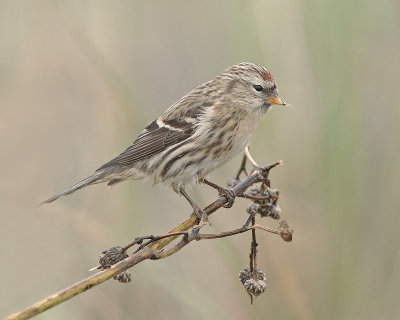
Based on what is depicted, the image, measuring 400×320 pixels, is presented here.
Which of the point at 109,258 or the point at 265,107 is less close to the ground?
the point at 109,258

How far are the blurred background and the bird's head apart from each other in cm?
8

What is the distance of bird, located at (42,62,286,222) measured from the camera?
360 centimetres

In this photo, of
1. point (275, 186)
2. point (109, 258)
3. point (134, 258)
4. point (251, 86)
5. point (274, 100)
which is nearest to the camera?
point (134, 258)

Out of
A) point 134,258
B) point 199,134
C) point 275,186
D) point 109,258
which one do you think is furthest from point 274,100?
point 134,258

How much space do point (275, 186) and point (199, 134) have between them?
66cm

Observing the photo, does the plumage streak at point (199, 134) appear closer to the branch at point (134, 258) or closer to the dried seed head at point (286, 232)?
the branch at point (134, 258)

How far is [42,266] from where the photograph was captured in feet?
14.6

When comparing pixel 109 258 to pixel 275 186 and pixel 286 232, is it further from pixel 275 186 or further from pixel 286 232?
pixel 275 186

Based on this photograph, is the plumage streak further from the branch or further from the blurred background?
the branch

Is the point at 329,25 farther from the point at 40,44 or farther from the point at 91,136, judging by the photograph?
the point at 40,44

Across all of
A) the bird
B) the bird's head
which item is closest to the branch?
the bird

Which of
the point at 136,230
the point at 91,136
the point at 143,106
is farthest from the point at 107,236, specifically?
the point at 91,136

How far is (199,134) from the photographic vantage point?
3695mm

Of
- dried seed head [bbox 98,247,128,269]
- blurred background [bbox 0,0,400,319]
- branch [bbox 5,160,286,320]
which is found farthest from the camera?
blurred background [bbox 0,0,400,319]
